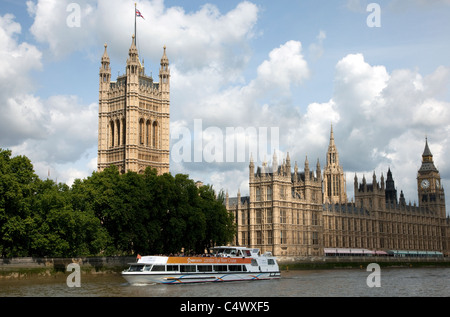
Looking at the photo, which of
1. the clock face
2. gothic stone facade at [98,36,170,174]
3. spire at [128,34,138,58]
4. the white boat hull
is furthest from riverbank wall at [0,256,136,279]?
the clock face

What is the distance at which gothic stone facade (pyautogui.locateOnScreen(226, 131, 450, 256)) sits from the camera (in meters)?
102

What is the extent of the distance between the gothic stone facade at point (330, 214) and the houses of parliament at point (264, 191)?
0.16 m

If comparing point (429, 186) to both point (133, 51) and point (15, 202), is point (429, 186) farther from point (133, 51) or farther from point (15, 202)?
point (15, 202)

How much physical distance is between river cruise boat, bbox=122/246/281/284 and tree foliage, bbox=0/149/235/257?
30.6 ft

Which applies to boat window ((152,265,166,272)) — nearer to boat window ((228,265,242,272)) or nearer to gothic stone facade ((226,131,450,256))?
boat window ((228,265,242,272))

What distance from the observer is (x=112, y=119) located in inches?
4459

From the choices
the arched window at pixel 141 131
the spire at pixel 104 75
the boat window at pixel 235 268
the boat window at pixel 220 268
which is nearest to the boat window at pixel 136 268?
the boat window at pixel 220 268

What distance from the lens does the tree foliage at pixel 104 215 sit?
5550cm

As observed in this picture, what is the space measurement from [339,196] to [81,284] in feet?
379

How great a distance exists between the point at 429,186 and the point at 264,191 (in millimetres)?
84096

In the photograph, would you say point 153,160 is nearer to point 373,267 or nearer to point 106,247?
point 373,267

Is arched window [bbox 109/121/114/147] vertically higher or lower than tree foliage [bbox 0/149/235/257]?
higher
